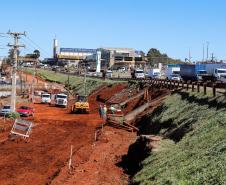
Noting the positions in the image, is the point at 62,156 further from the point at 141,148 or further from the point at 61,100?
the point at 61,100

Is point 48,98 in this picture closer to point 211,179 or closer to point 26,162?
point 26,162

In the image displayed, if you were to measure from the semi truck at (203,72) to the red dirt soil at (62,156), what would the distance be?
80.9 feet

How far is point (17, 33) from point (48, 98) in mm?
21268

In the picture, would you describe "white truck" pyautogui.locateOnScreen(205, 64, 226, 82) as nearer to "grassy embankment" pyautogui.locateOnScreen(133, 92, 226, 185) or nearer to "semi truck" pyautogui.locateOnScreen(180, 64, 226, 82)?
"semi truck" pyautogui.locateOnScreen(180, 64, 226, 82)

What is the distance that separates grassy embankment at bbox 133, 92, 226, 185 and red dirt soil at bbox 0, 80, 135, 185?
270cm

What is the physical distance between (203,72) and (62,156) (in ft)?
163

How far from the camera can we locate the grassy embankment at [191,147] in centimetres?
1819

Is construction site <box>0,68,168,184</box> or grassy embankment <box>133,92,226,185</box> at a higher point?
grassy embankment <box>133,92,226,185</box>

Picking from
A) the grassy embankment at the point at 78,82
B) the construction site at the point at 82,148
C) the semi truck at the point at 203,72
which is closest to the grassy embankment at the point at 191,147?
the construction site at the point at 82,148

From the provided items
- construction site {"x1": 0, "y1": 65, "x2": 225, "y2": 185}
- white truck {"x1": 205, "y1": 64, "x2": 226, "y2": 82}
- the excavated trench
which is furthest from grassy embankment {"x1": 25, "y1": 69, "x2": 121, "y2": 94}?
the excavated trench

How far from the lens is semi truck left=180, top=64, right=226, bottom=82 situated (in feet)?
230

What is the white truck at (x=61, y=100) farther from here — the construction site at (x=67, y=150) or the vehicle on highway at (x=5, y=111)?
the construction site at (x=67, y=150)

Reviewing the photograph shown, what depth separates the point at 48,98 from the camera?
86750mm

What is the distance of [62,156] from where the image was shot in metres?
33.4
